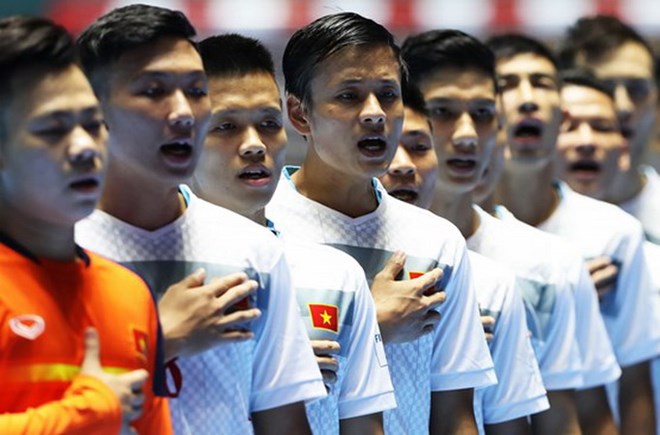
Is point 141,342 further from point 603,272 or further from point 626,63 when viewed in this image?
point 626,63

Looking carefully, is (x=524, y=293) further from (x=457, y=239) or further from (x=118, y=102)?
(x=118, y=102)

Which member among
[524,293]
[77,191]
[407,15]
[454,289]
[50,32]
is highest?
[50,32]

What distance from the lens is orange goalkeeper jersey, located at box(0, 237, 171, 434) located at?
12.8 ft

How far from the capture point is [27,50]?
3990mm

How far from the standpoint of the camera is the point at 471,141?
6484 millimetres

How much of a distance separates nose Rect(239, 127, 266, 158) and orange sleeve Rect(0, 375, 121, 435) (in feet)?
4.76

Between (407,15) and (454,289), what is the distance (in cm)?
810

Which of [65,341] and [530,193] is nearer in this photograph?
[65,341]

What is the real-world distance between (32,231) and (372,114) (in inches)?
59.2

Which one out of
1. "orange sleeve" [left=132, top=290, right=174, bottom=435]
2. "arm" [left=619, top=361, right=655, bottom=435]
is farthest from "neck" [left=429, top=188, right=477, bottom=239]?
"orange sleeve" [left=132, top=290, right=174, bottom=435]

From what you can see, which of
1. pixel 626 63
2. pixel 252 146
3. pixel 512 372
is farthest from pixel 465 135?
pixel 626 63

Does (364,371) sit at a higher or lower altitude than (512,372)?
higher

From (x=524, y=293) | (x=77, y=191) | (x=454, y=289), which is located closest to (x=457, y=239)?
(x=454, y=289)

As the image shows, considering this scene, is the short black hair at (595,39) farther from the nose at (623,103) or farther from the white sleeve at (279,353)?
the white sleeve at (279,353)
